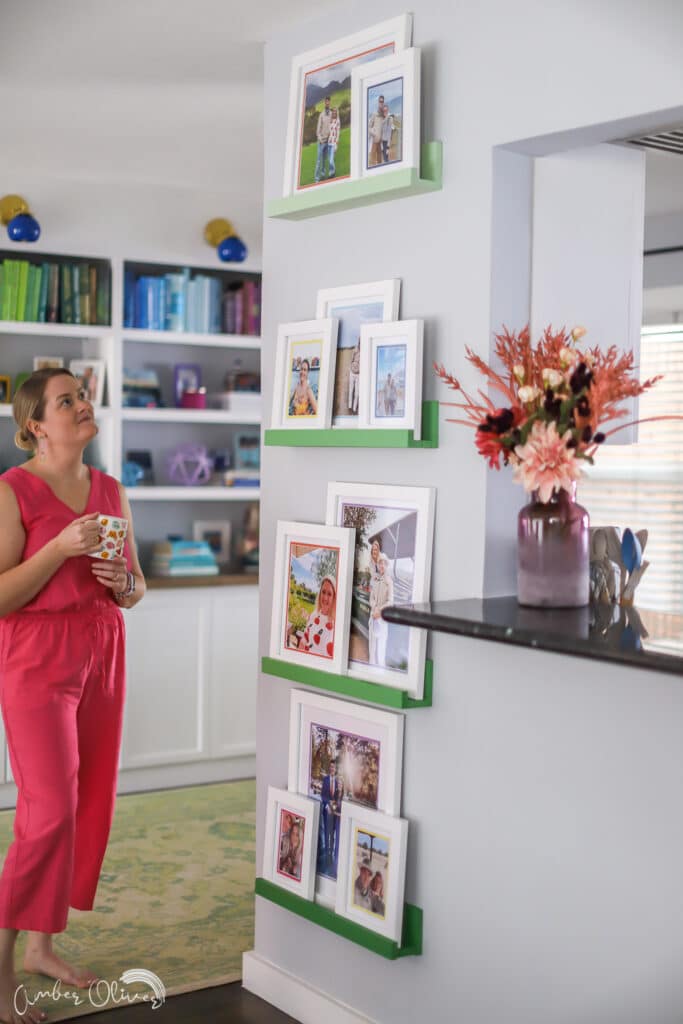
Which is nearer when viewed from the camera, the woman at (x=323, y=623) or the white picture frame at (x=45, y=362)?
the woman at (x=323, y=623)

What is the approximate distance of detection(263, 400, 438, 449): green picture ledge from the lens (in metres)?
2.57

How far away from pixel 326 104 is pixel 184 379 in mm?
2735

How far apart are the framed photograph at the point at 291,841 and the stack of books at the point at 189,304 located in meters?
2.83

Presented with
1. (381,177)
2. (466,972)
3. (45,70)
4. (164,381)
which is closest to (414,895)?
(466,972)

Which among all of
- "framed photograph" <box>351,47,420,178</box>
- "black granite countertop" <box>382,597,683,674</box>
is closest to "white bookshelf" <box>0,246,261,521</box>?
"framed photograph" <box>351,47,420,178</box>

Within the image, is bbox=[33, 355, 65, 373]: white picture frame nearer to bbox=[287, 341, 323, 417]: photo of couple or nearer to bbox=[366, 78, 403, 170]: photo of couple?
bbox=[287, 341, 323, 417]: photo of couple

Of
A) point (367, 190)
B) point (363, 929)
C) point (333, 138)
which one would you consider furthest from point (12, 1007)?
point (333, 138)

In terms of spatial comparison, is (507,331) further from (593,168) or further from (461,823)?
(461,823)

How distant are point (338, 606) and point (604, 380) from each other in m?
0.90

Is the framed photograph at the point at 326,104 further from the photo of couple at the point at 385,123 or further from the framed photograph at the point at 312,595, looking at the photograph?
the framed photograph at the point at 312,595

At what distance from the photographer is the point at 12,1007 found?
2977 mm

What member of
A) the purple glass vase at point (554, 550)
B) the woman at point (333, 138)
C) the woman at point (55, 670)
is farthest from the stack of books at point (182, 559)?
the purple glass vase at point (554, 550)

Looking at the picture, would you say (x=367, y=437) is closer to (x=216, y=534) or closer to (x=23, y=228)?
(x=23, y=228)

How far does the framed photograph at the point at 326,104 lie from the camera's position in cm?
271
